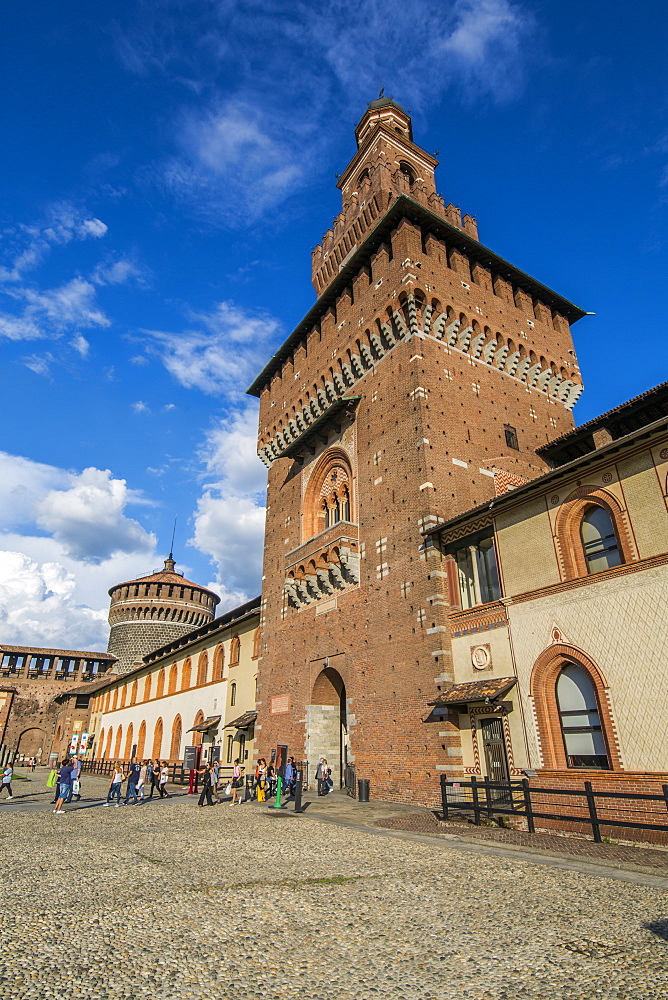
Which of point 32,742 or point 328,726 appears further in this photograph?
point 32,742

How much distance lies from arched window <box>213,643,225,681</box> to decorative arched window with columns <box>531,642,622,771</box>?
23.8 metres

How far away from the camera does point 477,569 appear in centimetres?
1678

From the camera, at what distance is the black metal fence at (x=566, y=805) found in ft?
33.1

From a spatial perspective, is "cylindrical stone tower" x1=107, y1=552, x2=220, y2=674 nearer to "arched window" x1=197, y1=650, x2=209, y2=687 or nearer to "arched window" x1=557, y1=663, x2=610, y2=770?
"arched window" x1=197, y1=650, x2=209, y2=687

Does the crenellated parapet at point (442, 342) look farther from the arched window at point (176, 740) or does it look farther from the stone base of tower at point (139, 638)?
the stone base of tower at point (139, 638)

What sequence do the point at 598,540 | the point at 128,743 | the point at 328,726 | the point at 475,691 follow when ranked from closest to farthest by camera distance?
the point at 598,540
the point at 475,691
the point at 328,726
the point at 128,743

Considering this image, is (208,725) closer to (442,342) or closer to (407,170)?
(442,342)

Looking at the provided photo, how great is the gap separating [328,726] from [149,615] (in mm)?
41049

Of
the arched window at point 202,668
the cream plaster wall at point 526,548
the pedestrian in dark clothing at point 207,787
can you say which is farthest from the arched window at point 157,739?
the cream plaster wall at point 526,548

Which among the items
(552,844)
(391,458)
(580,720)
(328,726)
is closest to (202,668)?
(328,726)

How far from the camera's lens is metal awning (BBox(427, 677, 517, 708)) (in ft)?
46.5

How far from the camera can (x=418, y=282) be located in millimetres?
21688

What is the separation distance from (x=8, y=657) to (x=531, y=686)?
205 ft

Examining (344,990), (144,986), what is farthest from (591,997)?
(144,986)
